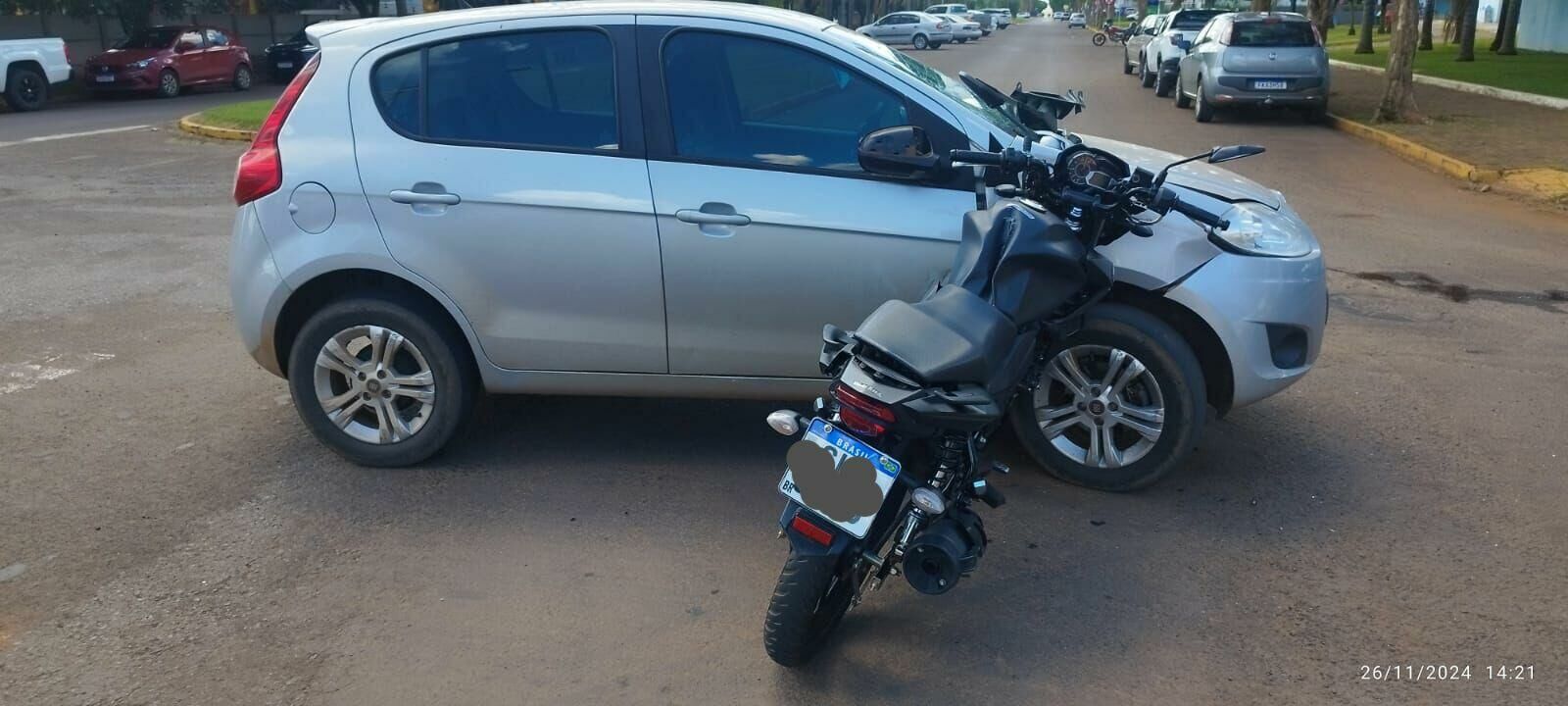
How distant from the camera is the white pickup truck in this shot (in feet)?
75.3

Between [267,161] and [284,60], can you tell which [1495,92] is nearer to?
[267,161]

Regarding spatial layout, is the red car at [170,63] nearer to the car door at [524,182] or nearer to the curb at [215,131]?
the curb at [215,131]

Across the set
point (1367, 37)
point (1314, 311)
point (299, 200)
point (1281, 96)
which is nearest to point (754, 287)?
point (299, 200)

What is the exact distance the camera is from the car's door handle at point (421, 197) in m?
4.87

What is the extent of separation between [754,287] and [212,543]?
2.17 metres

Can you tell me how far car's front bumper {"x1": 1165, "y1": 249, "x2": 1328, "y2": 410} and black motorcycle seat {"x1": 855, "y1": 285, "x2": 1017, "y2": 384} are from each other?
1.35 metres

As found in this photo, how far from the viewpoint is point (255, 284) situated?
198 inches

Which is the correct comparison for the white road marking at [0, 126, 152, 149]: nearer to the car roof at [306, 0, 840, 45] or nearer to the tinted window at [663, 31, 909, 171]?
the car roof at [306, 0, 840, 45]

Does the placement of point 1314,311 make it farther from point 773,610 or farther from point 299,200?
point 299,200

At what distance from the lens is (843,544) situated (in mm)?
3414

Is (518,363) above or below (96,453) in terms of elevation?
above

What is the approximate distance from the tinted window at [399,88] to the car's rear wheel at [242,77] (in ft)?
87.1

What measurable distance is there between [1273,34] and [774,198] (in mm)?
16305

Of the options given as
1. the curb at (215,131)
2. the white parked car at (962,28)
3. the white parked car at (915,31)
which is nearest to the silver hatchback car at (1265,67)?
the curb at (215,131)
